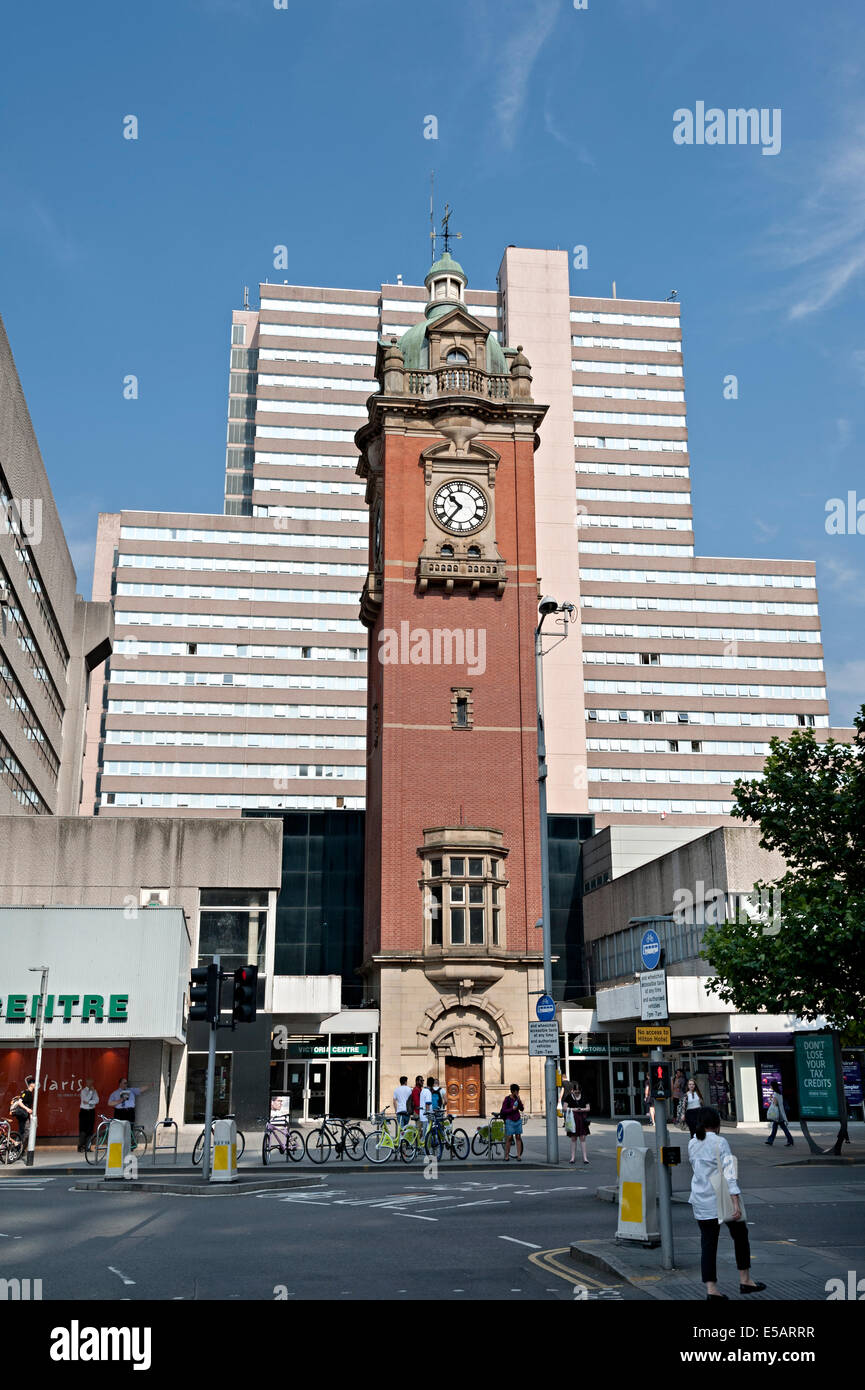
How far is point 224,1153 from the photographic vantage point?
72.3ft

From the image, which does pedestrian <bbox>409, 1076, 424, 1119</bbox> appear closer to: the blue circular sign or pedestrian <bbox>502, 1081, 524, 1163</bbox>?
pedestrian <bbox>502, 1081, 524, 1163</bbox>

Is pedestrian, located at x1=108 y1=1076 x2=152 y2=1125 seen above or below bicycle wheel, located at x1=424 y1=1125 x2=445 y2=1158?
above

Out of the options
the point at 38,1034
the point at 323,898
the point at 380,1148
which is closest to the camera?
the point at 380,1148

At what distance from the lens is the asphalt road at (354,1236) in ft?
38.2

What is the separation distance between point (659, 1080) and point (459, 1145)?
1763 centimetres

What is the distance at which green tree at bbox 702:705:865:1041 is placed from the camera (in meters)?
26.8

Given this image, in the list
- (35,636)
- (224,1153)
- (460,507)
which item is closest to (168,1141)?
(224,1153)

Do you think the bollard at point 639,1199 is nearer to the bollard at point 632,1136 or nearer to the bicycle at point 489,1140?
the bollard at point 632,1136

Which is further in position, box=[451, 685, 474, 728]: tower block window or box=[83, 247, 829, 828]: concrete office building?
box=[83, 247, 829, 828]: concrete office building

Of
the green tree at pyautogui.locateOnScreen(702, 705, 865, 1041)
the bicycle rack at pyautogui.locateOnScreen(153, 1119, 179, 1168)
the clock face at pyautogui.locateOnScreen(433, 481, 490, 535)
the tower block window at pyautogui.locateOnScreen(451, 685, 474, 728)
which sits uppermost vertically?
the clock face at pyautogui.locateOnScreen(433, 481, 490, 535)

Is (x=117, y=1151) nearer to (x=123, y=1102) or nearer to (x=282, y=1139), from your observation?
(x=123, y=1102)

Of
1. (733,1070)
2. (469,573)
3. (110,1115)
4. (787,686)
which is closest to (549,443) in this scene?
(787,686)

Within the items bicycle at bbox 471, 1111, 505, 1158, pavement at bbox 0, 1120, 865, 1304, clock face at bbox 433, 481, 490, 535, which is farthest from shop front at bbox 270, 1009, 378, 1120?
pavement at bbox 0, 1120, 865, 1304

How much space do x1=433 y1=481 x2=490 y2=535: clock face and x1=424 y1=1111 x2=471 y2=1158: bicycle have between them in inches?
1195
